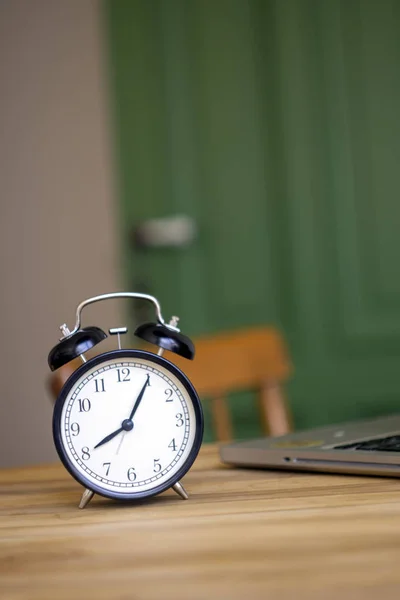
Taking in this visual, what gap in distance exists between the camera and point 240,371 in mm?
1478

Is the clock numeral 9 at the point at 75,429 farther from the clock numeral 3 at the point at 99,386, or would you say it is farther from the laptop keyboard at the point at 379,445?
the laptop keyboard at the point at 379,445

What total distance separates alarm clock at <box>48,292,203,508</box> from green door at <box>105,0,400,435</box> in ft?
6.48

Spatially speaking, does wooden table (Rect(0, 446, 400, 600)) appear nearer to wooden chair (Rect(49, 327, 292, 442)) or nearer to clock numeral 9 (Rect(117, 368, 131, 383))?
clock numeral 9 (Rect(117, 368, 131, 383))

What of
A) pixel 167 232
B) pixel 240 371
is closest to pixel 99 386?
pixel 240 371

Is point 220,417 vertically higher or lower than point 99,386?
lower

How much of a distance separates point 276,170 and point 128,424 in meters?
2.11

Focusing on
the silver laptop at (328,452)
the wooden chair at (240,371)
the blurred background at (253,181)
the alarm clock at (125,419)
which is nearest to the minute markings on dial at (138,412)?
the alarm clock at (125,419)

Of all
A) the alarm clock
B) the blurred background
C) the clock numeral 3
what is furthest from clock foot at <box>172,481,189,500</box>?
the blurred background

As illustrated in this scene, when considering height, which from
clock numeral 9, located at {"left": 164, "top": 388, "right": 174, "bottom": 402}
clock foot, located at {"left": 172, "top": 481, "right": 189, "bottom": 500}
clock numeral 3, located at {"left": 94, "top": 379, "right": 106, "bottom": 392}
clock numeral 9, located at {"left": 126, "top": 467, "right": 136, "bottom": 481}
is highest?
clock numeral 3, located at {"left": 94, "top": 379, "right": 106, "bottom": 392}

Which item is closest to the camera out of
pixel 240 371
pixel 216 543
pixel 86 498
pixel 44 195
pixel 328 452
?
pixel 216 543

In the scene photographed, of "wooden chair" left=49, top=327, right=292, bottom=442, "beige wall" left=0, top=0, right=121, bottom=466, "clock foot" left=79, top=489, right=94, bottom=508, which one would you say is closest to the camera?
"clock foot" left=79, top=489, right=94, bottom=508

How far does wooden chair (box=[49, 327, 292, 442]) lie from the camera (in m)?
1.46

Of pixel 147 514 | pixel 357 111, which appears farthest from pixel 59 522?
pixel 357 111

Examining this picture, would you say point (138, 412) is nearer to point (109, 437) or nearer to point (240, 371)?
point (109, 437)
